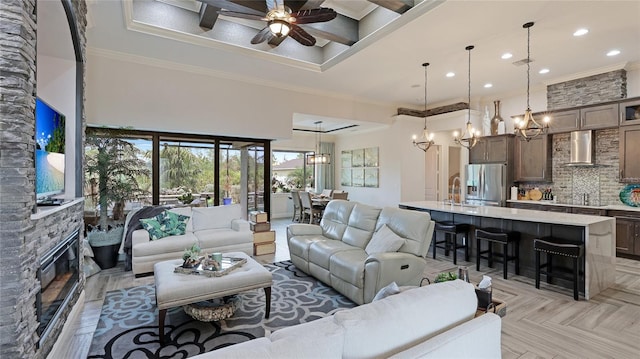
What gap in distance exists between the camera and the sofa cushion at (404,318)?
3.85 feet

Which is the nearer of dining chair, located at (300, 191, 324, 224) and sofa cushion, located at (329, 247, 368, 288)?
sofa cushion, located at (329, 247, 368, 288)

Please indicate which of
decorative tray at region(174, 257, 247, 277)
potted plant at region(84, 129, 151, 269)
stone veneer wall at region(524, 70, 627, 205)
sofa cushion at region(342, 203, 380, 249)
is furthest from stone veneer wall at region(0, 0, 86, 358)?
stone veneer wall at region(524, 70, 627, 205)

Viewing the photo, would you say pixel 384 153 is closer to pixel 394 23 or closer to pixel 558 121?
pixel 558 121

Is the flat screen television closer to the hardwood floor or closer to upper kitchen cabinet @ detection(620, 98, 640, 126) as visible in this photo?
the hardwood floor

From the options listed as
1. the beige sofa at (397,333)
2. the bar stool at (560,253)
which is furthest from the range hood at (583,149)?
the beige sofa at (397,333)

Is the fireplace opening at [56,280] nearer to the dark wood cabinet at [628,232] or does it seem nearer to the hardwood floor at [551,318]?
the hardwood floor at [551,318]

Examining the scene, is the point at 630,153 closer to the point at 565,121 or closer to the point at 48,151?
the point at 565,121

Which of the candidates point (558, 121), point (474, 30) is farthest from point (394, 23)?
point (558, 121)

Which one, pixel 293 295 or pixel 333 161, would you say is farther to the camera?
pixel 333 161

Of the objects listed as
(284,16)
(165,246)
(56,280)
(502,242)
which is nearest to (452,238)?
(502,242)

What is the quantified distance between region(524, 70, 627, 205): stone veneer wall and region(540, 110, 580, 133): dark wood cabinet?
0.60 ft

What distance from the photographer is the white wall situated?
4777mm

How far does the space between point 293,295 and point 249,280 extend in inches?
32.1

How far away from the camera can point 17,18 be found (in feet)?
5.79
